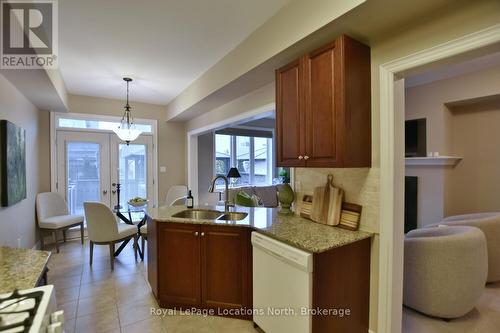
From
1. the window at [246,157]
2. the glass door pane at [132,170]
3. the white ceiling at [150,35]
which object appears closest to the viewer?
the white ceiling at [150,35]

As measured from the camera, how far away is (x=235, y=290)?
231 centimetres

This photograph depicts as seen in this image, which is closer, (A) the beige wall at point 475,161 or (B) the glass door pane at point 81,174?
(A) the beige wall at point 475,161

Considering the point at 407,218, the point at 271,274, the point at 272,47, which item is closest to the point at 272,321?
the point at 271,274

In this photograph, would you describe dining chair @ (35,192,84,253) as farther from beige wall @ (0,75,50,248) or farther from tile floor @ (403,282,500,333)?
tile floor @ (403,282,500,333)

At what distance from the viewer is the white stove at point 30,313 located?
926mm

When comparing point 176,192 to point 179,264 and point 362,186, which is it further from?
point 362,186

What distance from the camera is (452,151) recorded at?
14.0 feet

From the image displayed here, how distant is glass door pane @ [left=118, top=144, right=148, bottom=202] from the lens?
17.3 feet

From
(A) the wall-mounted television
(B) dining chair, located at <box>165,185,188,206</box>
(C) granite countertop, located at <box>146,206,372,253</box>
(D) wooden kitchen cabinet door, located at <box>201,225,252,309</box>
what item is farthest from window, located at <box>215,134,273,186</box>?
(D) wooden kitchen cabinet door, located at <box>201,225,252,309</box>

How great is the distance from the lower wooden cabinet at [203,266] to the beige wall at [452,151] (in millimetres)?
3577

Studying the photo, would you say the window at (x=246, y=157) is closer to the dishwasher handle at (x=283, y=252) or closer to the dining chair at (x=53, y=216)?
the dining chair at (x=53, y=216)

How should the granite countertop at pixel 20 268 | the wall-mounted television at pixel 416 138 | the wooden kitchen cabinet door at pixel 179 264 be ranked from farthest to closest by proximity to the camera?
the wall-mounted television at pixel 416 138 < the wooden kitchen cabinet door at pixel 179 264 < the granite countertop at pixel 20 268

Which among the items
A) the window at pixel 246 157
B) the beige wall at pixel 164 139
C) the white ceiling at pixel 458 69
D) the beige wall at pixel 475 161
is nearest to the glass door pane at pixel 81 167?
the beige wall at pixel 164 139

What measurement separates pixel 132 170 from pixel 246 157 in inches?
132
